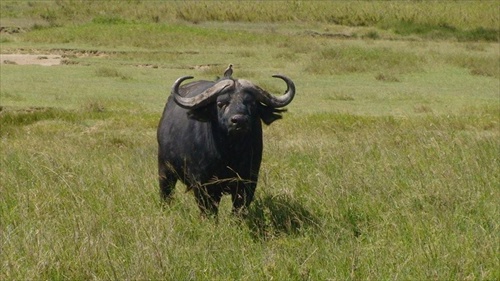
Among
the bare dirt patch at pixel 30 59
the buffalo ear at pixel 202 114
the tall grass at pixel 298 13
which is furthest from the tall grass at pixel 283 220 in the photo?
the tall grass at pixel 298 13

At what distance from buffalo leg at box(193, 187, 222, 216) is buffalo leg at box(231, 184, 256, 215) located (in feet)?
0.41

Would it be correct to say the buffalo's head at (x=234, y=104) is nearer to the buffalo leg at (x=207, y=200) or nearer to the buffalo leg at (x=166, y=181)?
the buffalo leg at (x=207, y=200)

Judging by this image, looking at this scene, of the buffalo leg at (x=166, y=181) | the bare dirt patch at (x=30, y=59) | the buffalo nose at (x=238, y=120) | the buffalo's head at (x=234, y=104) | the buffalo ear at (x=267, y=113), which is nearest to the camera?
the buffalo nose at (x=238, y=120)

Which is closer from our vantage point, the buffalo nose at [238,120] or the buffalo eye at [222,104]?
the buffalo nose at [238,120]

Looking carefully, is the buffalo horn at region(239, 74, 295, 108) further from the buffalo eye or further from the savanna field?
the savanna field

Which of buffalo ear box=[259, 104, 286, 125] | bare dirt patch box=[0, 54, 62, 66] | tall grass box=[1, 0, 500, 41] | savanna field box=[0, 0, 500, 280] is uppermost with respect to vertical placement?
buffalo ear box=[259, 104, 286, 125]

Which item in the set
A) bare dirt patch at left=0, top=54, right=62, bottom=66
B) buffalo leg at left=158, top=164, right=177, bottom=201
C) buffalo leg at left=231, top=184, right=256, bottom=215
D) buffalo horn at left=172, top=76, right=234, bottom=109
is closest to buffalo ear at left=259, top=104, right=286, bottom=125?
buffalo horn at left=172, top=76, right=234, bottom=109

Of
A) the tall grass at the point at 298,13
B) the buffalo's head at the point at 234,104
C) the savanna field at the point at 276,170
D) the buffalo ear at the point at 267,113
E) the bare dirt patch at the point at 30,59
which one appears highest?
the buffalo's head at the point at 234,104

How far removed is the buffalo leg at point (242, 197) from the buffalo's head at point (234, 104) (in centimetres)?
41

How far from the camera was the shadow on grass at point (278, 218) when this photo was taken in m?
5.46

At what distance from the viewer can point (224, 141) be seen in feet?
19.1

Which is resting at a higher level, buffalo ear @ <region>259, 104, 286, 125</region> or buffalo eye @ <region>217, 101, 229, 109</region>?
buffalo eye @ <region>217, 101, 229, 109</region>

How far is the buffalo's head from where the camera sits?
18.3 feet

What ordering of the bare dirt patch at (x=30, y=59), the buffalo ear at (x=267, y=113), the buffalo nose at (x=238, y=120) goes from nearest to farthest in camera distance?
the buffalo nose at (x=238, y=120) < the buffalo ear at (x=267, y=113) < the bare dirt patch at (x=30, y=59)
